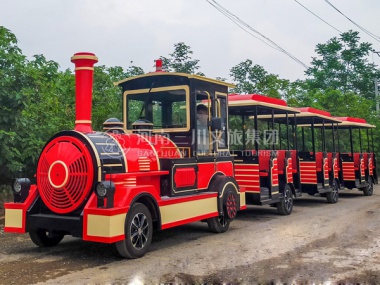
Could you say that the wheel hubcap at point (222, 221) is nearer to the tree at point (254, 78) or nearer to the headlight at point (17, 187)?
the headlight at point (17, 187)

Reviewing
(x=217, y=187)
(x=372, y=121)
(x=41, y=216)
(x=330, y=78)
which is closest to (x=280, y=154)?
(x=217, y=187)

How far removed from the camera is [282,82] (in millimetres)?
20609

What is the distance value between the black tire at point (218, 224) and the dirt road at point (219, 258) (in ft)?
0.58

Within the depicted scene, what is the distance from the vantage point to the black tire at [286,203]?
33.2 feet

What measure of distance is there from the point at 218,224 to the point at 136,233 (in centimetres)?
233

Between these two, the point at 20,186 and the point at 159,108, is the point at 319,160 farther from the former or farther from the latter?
the point at 20,186

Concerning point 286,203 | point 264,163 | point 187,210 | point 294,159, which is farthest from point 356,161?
point 187,210

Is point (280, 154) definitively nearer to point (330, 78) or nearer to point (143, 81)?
point (143, 81)

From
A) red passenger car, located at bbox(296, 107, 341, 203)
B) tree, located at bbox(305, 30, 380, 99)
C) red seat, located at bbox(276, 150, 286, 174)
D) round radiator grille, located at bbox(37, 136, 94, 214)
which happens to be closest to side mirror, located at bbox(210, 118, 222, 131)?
round radiator grille, located at bbox(37, 136, 94, 214)

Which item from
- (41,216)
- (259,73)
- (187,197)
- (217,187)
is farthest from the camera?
(259,73)

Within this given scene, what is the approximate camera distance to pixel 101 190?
5.27 metres

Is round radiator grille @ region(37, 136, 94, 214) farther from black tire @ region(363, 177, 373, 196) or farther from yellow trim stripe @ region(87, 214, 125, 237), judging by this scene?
black tire @ region(363, 177, 373, 196)

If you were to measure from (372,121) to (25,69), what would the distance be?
20.6 metres

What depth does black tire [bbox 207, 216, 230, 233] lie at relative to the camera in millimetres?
7504
